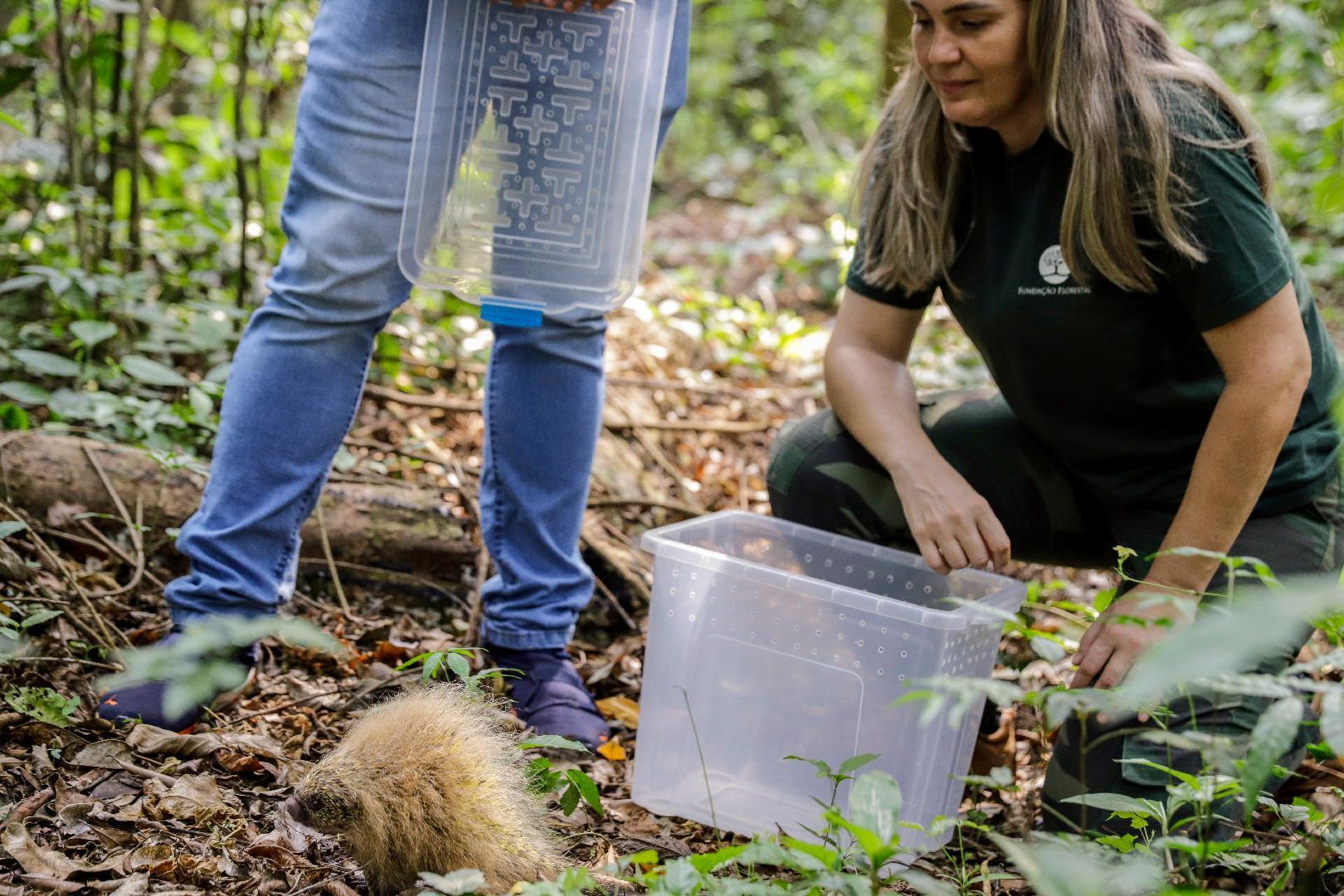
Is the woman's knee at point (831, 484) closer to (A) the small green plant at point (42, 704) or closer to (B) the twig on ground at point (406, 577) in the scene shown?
(B) the twig on ground at point (406, 577)

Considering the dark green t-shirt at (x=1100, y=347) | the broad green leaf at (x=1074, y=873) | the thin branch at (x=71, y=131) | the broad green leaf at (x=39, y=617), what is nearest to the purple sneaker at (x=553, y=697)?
the broad green leaf at (x=39, y=617)

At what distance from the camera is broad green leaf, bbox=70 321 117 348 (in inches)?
99.0

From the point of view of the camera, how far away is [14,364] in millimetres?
Result: 2668

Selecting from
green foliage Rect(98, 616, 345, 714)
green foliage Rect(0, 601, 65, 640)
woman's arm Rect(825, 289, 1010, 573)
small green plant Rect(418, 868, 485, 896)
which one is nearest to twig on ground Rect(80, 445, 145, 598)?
green foliage Rect(0, 601, 65, 640)

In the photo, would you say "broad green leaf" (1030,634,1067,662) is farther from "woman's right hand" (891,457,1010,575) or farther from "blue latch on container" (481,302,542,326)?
"blue latch on container" (481,302,542,326)

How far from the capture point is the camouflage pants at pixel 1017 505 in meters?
1.86

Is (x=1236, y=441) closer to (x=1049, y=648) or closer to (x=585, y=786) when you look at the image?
(x=1049, y=648)

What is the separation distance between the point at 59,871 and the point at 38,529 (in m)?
0.97

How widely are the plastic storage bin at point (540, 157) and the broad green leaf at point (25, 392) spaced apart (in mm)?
1076

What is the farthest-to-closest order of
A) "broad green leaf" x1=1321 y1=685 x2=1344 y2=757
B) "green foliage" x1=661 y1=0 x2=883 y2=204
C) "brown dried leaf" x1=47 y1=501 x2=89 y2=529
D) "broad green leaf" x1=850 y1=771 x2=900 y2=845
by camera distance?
1. "green foliage" x1=661 y1=0 x2=883 y2=204
2. "brown dried leaf" x1=47 y1=501 x2=89 y2=529
3. "broad green leaf" x1=850 y1=771 x2=900 y2=845
4. "broad green leaf" x1=1321 y1=685 x2=1344 y2=757

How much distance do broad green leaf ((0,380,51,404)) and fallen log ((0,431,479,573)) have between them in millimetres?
154

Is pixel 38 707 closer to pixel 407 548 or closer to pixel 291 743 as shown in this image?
pixel 291 743

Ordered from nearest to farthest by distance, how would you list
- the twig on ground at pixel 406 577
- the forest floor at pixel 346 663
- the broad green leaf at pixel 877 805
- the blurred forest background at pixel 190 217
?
the broad green leaf at pixel 877 805 < the forest floor at pixel 346 663 < the twig on ground at pixel 406 577 < the blurred forest background at pixel 190 217

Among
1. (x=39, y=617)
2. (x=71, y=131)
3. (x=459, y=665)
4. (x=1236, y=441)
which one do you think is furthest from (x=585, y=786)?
(x=71, y=131)
